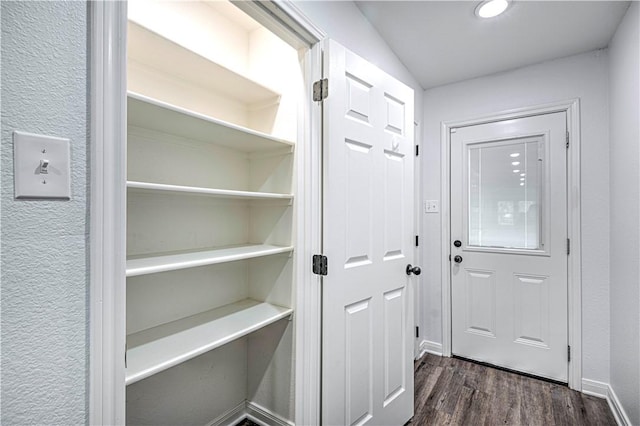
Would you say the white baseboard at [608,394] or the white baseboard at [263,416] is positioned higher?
the white baseboard at [263,416]

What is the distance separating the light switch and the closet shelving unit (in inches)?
13.6

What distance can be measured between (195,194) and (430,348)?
256 cm

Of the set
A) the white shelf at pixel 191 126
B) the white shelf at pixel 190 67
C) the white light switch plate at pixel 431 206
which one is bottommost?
the white light switch plate at pixel 431 206

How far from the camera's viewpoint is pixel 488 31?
197 centimetres

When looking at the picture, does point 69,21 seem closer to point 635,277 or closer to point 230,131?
point 230,131

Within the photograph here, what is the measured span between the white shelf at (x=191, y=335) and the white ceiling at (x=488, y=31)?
1.84 m

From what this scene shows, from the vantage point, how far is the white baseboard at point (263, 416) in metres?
1.64

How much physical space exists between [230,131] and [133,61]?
491mm

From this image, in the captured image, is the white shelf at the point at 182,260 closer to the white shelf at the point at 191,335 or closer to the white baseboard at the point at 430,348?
the white shelf at the point at 191,335

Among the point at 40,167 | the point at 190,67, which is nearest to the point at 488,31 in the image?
the point at 190,67

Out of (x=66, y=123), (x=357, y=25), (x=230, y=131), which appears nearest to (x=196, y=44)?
(x=230, y=131)

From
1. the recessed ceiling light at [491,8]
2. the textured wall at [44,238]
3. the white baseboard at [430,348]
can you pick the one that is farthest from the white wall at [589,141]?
the textured wall at [44,238]

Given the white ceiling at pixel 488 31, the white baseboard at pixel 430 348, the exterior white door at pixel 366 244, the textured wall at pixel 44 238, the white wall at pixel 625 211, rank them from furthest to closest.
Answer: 1. the white baseboard at pixel 430 348
2. the white ceiling at pixel 488 31
3. the white wall at pixel 625 211
4. the exterior white door at pixel 366 244
5. the textured wall at pixel 44 238

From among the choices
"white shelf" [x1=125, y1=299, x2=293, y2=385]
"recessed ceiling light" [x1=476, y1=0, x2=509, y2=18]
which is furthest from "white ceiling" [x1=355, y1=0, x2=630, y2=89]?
"white shelf" [x1=125, y1=299, x2=293, y2=385]
